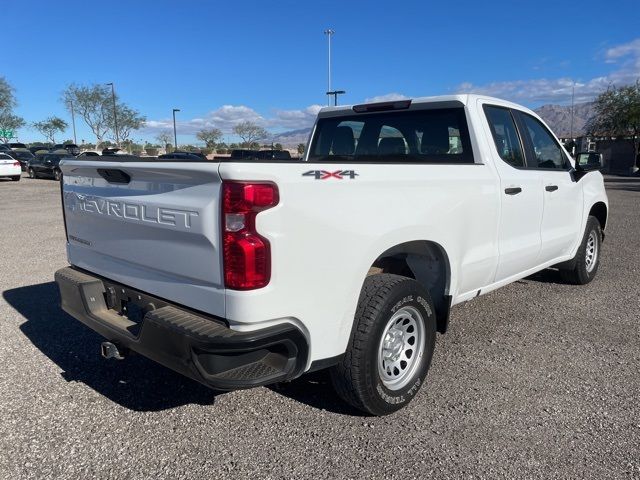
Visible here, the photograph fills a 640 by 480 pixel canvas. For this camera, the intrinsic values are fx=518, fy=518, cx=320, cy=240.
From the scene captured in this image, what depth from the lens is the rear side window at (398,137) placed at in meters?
4.19

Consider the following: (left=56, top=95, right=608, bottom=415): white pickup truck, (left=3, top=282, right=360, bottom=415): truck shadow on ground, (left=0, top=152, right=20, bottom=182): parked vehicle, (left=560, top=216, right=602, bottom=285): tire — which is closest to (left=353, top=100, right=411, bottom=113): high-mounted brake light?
(left=56, top=95, right=608, bottom=415): white pickup truck

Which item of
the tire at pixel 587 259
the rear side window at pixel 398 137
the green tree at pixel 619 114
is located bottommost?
the tire at pixel 587 259

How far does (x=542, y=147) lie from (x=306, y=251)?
3427 millimetres

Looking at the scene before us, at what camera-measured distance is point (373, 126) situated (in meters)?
4.68

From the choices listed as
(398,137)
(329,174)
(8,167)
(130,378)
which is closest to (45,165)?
(8,167)

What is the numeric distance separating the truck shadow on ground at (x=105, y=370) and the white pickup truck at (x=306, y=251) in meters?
0.62

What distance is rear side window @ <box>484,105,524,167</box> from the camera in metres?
4.25

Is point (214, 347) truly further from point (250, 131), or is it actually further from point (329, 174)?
point (250, 131)

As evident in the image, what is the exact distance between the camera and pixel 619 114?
4112 cm

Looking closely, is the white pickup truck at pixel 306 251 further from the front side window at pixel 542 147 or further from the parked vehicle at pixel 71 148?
the parked vehicle at pixel 71 148

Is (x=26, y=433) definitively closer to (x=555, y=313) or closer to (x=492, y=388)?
(x=492, y=388)

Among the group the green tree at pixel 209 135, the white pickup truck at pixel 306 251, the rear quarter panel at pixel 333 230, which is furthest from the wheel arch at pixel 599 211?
the green tree at pixel 209 135

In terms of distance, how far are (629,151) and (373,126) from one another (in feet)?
145

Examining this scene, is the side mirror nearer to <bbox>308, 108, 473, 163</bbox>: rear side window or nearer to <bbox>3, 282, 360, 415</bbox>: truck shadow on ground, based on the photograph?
<bbox>308, 108, 473, 163</bbox>: rear side window
